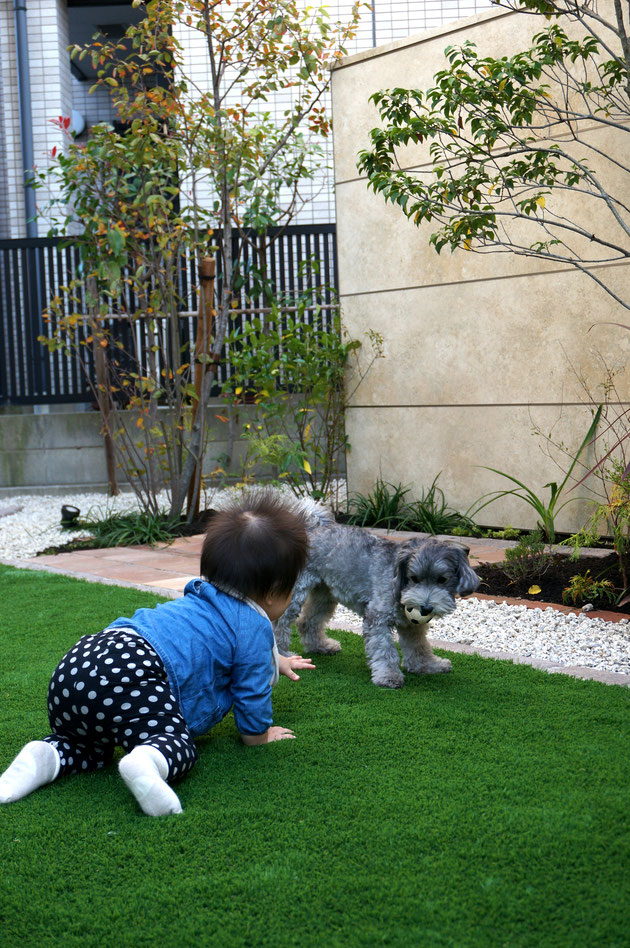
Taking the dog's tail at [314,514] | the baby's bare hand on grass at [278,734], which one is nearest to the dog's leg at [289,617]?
the dog's tail at [314,514]

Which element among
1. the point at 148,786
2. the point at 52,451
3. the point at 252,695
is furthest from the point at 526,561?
the point at 52,451

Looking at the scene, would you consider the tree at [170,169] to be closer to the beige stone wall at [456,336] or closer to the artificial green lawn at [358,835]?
the beige stone wall at [456,336]

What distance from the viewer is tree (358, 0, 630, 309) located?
15.8ft

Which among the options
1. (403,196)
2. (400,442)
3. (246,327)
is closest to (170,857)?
(403,196)

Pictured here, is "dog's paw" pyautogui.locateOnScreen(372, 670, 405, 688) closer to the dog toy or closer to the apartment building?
the dog toy

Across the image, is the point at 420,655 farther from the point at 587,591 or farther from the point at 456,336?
the point at 456,336

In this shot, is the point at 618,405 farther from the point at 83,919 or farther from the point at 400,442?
the point at 83,919

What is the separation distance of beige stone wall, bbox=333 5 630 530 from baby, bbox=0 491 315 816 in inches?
143

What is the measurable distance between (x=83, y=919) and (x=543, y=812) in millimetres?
1105

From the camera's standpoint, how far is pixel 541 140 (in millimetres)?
5789

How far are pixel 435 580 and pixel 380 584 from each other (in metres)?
0.36

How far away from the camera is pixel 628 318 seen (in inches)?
221

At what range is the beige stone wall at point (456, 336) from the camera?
5.93m

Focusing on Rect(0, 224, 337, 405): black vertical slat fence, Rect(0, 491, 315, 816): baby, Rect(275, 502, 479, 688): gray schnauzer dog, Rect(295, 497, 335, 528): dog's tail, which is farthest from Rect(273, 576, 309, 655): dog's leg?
Rect(0, 224, 337, 405): black vertical slat fence
